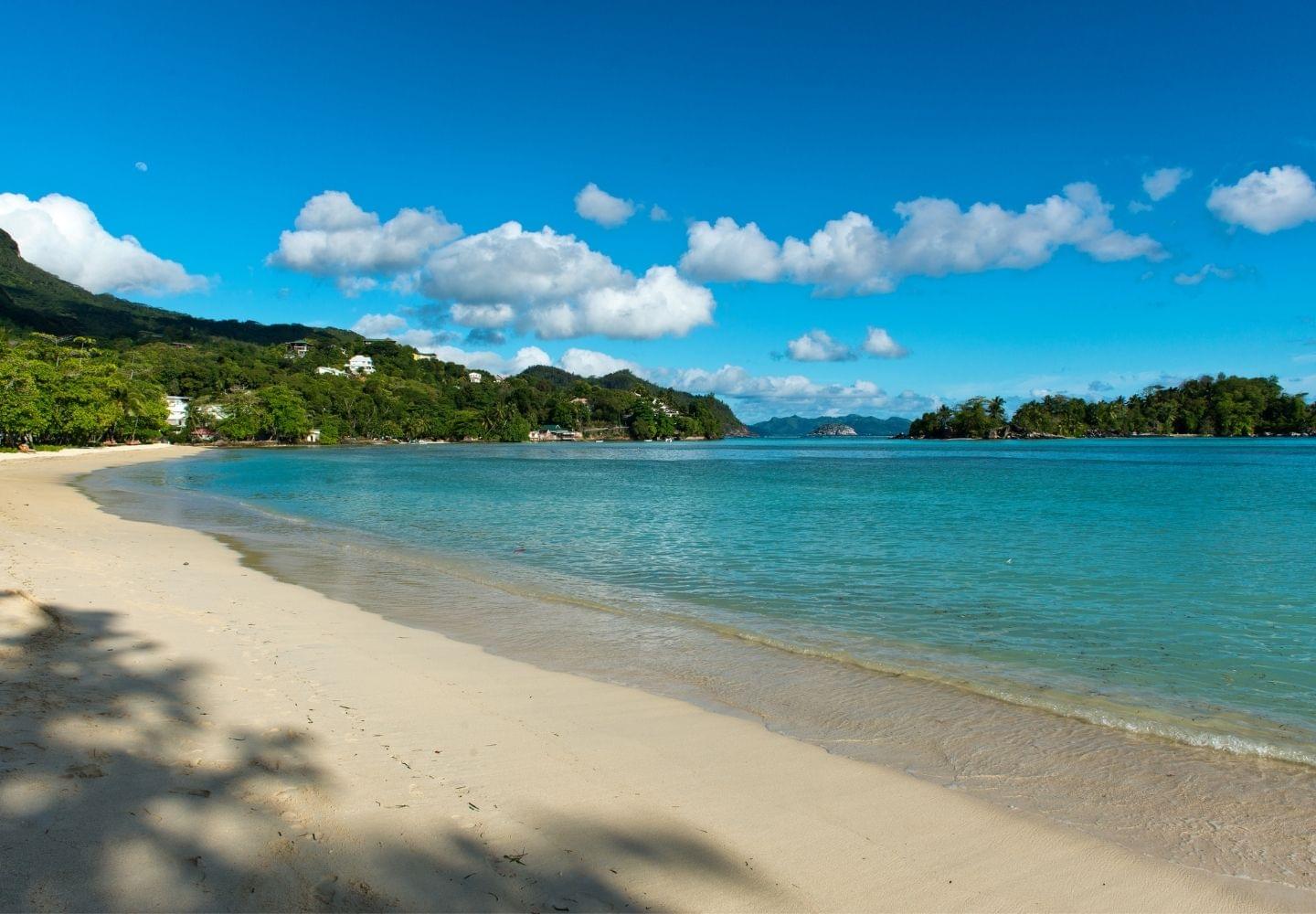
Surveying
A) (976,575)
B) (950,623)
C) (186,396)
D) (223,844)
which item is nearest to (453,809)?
(223,844)

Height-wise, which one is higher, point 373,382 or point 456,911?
point 373,382

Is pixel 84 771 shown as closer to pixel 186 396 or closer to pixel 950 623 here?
pixel 950 623

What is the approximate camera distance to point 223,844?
12.2ft

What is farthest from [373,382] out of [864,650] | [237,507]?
[864,650]

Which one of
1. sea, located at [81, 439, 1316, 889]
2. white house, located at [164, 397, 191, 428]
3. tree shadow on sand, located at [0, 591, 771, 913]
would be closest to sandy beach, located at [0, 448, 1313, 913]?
tree shadow on sand, located at [0, 591, 771, 913]

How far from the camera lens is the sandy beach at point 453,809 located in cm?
357

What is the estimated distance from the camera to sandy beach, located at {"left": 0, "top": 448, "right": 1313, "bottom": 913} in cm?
357

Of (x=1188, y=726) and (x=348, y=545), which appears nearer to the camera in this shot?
(x=1188, y=726)

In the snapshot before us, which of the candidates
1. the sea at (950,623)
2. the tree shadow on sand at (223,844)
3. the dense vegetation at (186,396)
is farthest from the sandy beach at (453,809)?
the dense vegetation at (186,396)

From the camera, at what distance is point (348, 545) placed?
753 inches

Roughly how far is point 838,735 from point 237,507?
94.6ft

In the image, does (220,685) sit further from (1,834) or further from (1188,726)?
(1188,726)

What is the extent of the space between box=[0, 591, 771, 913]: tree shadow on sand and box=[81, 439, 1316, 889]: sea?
9.36ft

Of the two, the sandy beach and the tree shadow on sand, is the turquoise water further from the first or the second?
the tree shadow on sand
